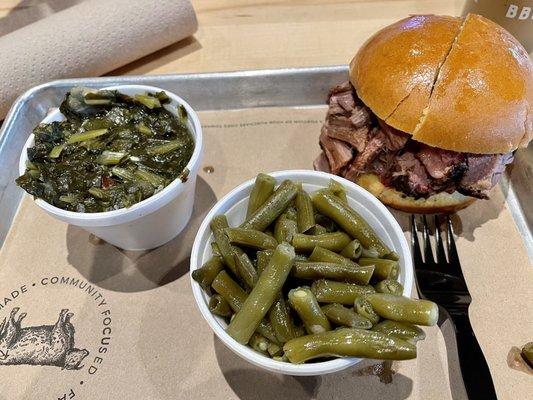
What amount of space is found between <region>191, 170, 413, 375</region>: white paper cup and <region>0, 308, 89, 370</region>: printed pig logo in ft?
1.99

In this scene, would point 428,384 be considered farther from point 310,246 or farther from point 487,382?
point 310,246

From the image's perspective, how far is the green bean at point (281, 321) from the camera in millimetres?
1303

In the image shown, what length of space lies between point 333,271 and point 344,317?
141mm

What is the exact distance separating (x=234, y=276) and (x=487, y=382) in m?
0.91

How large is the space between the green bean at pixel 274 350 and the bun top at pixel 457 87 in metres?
0.94

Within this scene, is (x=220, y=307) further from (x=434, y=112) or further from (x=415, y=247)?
(x=434, y=112)

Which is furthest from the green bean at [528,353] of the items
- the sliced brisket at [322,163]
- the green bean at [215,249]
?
the green bean at [215,249]

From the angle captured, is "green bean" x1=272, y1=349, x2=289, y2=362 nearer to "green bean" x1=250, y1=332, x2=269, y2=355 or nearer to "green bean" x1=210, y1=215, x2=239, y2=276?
"green bean" x1=250, y1=332, x2=269, y2=355

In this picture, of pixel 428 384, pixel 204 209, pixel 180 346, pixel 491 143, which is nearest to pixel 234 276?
pixel 180 346

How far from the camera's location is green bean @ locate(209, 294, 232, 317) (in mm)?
1367

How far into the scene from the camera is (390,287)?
52.8 inches

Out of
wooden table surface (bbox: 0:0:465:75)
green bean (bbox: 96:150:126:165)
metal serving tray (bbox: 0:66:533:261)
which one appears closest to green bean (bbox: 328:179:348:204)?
green bean (bbox: 96:150:126:165)

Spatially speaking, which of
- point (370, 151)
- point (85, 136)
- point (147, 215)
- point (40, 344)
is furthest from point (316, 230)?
point (40, 344)

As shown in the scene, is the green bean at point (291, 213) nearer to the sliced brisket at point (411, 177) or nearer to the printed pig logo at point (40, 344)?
the sliced brisket at point (411, 177)
